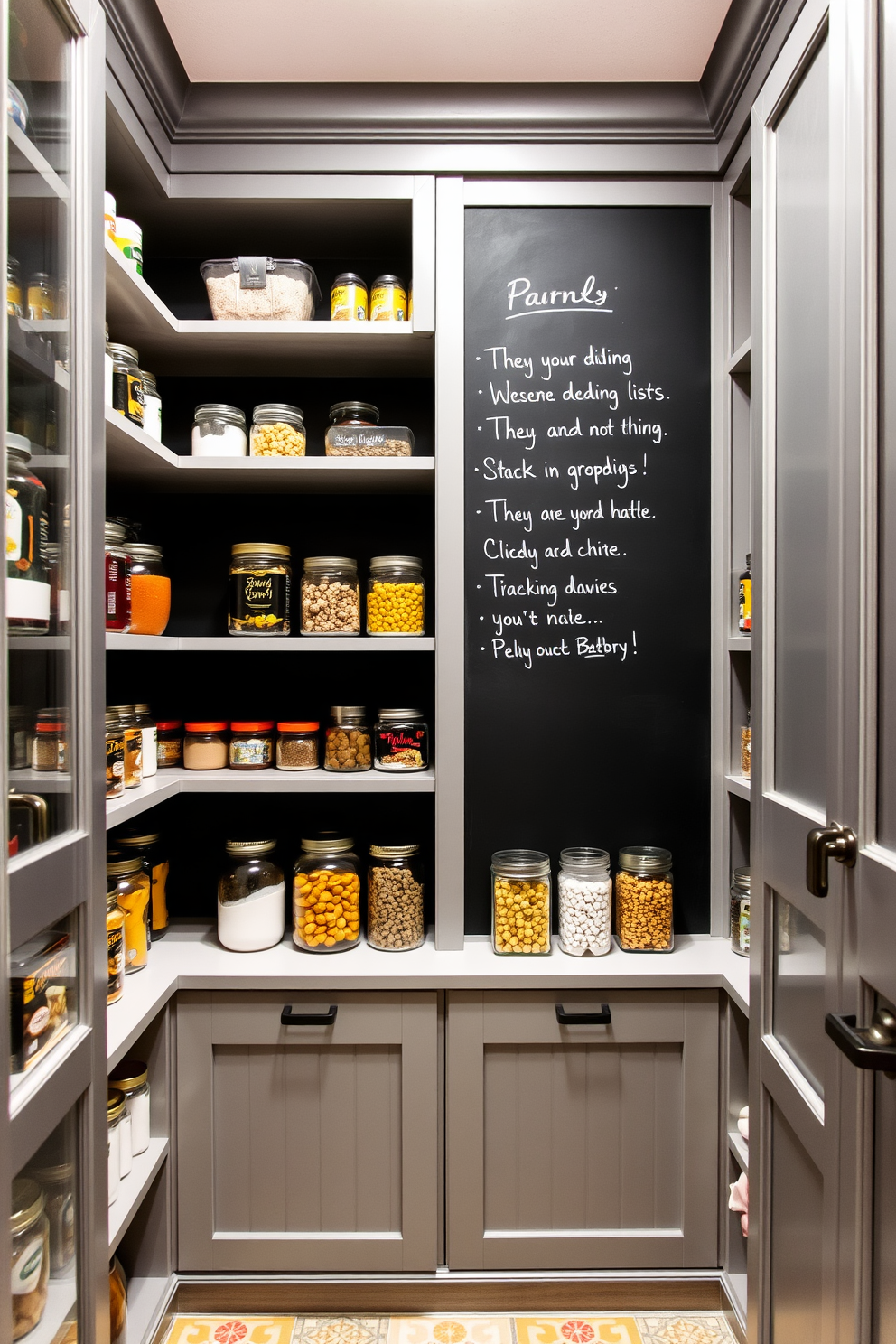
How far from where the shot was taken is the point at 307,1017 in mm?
1612

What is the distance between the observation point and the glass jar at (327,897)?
1.76 metres

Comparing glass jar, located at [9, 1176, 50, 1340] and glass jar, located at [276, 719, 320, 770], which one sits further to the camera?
glass jar, located at [276, 719, 320, 770]

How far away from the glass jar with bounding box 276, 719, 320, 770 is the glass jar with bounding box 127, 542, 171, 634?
1.20ft

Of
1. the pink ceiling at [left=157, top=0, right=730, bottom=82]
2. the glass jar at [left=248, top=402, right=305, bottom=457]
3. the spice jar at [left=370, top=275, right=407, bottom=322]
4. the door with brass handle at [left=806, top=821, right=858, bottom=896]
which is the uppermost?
the pink ceiling at [left=157, top=0, right=730, bottom=82]

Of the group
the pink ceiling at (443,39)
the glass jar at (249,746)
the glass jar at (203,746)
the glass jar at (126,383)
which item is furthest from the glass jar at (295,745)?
the pink ceiling at (443,39)

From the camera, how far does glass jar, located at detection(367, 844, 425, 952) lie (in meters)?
1.76

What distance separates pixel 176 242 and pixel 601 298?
3.48 ft

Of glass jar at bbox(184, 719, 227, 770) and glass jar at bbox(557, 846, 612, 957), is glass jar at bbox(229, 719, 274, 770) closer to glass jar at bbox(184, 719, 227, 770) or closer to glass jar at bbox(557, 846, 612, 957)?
glass jar at bbox(184, 719, 227, 770)

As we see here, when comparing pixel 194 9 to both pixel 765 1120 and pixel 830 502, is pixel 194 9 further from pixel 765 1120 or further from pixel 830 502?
pixel 765 1120

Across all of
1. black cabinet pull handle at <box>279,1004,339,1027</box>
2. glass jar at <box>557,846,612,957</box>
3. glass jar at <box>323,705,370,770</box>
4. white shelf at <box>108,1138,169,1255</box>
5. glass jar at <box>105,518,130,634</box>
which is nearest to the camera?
white shelf at <box>108,1138,169,1255</box>

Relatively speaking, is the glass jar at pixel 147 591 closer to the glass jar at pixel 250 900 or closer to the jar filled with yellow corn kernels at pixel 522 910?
the glass jar at pixel 250 900

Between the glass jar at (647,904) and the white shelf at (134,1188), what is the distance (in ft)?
3.46

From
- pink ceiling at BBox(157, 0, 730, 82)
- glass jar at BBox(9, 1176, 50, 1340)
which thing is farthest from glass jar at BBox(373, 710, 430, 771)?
pink ceiling at BBox(157, 0, 730, 82)

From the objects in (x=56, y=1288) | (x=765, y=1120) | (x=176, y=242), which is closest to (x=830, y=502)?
(x=765, y=1120)
